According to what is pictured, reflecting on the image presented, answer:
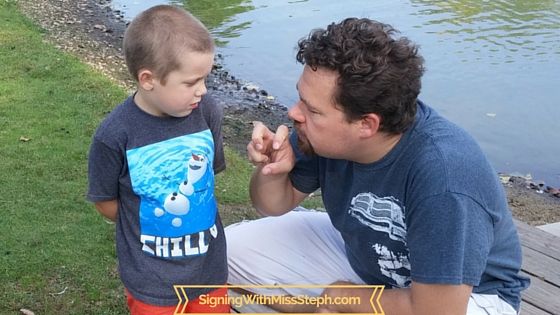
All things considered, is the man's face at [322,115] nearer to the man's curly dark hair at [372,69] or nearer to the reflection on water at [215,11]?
the man's curly dark hair at [372,69]

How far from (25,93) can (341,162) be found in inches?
186

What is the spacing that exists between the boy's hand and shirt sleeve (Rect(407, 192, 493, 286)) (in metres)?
0.61

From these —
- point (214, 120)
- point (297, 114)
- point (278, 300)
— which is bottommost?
point (278, 300)

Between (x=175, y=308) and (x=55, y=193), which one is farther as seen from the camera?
(x=55, y=193)

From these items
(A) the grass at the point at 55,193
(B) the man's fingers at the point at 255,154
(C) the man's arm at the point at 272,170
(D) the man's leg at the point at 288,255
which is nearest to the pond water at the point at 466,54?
(A) the grass at the point at 55,193

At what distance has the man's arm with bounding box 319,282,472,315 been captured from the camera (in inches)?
82.3

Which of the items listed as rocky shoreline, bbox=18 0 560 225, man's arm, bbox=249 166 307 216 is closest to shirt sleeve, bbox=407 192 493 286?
man's arm, bbox=249 166 307 216

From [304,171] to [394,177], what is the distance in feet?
1.61

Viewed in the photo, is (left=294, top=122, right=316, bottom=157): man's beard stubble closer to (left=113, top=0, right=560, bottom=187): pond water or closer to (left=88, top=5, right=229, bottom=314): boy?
(left=88, top=5, right=229, bottom=314): boy

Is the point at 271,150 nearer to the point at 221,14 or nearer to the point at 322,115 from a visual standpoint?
the point at 322,115

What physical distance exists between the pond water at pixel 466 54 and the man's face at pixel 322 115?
4618mm

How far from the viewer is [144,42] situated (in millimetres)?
2266

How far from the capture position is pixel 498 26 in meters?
10.1

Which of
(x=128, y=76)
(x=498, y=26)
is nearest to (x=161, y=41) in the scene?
(x=128, y=76)
